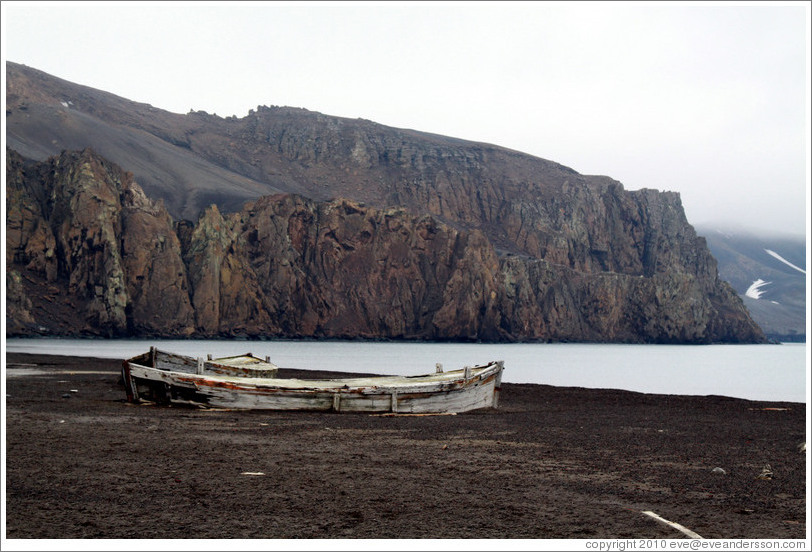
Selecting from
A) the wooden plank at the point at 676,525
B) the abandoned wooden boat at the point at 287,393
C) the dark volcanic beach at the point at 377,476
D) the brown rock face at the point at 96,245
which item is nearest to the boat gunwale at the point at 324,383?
the abandoned wooden boat at the point at 287,393

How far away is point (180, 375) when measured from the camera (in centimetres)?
2767

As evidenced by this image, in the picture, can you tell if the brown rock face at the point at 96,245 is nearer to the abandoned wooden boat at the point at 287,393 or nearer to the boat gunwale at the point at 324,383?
the abandoned wooden boat at the point at 287,393

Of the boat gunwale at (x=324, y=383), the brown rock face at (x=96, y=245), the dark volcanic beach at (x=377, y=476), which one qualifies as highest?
the brown rock face at (x=96, y=245)

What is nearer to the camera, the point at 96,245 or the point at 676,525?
the point at 676,525

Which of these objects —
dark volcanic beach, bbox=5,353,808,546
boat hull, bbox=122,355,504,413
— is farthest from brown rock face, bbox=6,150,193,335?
dark volcanic beach, bbox=5,353,808,546

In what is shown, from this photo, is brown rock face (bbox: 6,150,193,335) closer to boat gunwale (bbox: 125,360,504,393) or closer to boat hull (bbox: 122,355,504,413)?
boat hull (bbox: 122,355,504,413)

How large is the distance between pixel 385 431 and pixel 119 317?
518 ft

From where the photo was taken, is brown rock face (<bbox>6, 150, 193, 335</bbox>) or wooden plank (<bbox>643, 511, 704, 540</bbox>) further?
brown rock face (<bbox>6, 150, 193, 335</bbox>)

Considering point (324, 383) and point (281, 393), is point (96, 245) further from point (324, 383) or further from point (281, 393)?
point (281, 393)

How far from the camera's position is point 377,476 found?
15.1m

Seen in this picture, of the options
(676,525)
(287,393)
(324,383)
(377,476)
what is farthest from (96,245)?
(676,525)

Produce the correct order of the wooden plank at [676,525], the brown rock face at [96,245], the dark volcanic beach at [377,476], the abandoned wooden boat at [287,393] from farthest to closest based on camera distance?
the brown rock face at [96,245] → the abandoned wooden boat at [287,393] → the dark volcanic beach at [377,476] → the wooden plank at [676,525]

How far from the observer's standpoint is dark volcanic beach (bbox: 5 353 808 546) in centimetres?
1111

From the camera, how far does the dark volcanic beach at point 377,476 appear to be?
36.4ft
